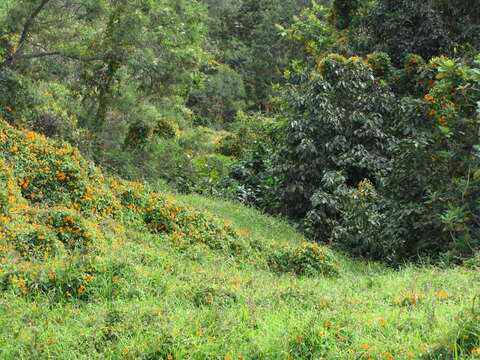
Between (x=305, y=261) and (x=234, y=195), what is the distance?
634 cm

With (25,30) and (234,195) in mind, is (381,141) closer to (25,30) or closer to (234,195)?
(234,195)

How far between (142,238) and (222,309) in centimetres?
397

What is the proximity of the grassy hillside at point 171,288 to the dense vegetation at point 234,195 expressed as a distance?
29mm

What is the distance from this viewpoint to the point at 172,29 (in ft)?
43.5

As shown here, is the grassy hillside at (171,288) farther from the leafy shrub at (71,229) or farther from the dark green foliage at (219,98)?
the dark green foliage at (219,98)

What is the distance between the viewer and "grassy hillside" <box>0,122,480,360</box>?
4316 millimetres

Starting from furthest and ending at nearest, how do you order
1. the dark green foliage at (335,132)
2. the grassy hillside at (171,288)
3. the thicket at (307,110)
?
the dark green foliage at (335,132) → the thicket at (307,110) → the grassy hillside at (171,288)

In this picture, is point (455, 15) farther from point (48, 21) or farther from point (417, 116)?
point (48, 21)

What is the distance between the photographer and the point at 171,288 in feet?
20.6

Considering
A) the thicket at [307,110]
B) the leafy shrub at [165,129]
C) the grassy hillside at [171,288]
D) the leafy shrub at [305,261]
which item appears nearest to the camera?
the grassy hillside at [171,288]

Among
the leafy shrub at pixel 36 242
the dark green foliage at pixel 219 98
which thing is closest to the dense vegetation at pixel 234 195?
the leafy shrub at pixel 36 242

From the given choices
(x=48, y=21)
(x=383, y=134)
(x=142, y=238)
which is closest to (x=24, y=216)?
(x=142, y=238)

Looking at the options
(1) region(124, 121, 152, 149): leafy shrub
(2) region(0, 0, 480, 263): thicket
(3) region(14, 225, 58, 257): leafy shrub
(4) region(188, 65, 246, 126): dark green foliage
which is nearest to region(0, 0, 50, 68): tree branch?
(2) region(0, 0, 480, 263): thicket

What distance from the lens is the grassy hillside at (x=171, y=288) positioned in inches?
170
